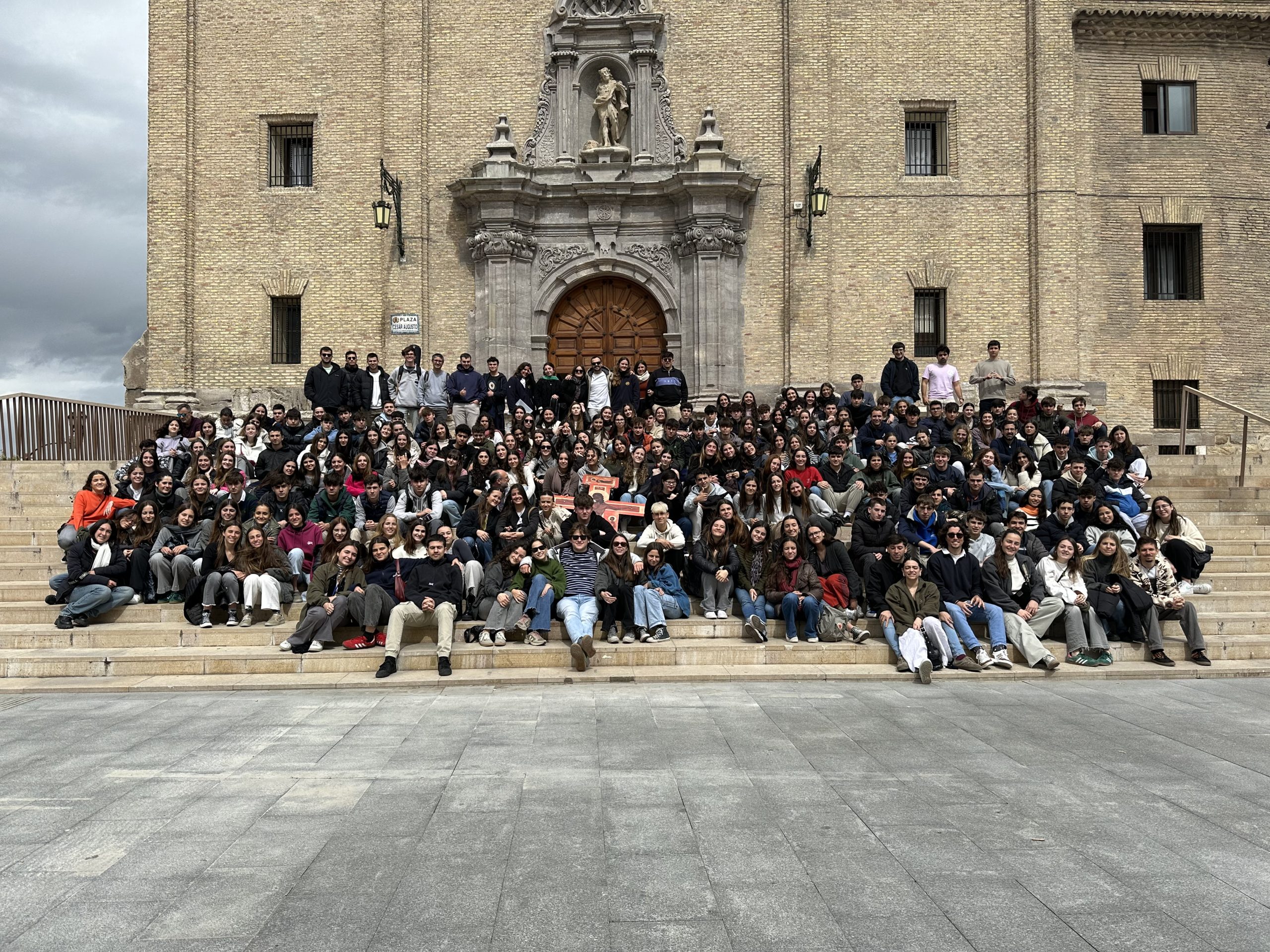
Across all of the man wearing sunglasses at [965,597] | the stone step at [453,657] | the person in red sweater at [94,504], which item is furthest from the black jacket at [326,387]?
the man wearing sunglasses at [965,597]

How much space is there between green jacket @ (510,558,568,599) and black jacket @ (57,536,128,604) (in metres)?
4.32

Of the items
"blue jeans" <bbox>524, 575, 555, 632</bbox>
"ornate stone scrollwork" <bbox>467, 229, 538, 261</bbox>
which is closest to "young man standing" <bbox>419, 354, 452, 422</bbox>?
"ornate stone scrollwork" <bbox>467, 229, 538, 261</bbox>

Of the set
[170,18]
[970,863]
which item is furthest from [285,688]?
[170,18]

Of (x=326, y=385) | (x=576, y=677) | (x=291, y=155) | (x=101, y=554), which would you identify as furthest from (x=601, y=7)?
(x=576, y=677)

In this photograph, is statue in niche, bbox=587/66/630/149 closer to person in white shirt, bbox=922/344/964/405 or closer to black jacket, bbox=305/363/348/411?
black jacket, bbox=305/363/348/411

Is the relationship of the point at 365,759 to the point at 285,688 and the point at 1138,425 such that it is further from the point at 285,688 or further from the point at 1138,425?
the point at 1138,425

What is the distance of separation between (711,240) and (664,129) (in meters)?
2.65

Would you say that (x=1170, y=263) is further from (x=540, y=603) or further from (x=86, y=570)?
(x=86, y=570)

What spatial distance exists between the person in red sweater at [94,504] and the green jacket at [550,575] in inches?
194

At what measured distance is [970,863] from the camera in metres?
4.16

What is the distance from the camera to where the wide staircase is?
8336 mm

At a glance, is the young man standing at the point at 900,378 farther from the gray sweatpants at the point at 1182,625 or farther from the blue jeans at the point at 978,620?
the blue jeans at the point at 978,620

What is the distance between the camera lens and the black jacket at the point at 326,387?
48.9 ft

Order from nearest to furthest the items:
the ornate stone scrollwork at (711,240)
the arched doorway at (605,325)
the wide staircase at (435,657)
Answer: the wide staircase at (435,657) < the ornate stone scrollwork at (711,240) < the arched doorway at (605,325)
